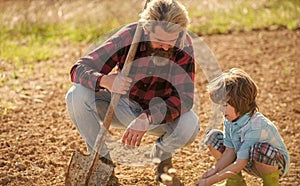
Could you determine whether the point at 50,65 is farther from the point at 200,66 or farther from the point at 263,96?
the point at 263,96

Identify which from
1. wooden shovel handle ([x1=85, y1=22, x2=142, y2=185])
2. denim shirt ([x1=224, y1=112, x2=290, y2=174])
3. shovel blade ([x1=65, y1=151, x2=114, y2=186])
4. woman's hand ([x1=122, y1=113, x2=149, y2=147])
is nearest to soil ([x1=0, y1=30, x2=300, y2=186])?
shovel blade ([x1=65, y1=151, x2=114, y2=186])

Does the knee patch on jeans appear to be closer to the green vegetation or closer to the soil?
the soil

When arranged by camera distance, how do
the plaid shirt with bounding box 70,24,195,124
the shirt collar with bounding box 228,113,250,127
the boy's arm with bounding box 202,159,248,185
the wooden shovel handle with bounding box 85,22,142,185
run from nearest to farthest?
the boy's arm with bounding box 202,159,248,185 → the shirt collar with bounding box 228,113,250,127 → the wooden shovel handle with bounding box 85,22,142,185 → the plaid shirt with bounding box 70,24,195,124

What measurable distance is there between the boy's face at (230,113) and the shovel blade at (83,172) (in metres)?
0.78

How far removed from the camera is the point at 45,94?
5.26m

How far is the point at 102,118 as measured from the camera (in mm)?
3686

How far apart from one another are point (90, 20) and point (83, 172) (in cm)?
426

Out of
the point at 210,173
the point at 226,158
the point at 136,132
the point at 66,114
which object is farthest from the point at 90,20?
the point at 210,173

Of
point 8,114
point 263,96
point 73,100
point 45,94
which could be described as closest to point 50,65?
point 45,94

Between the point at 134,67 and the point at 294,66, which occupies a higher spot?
the point at 134,67

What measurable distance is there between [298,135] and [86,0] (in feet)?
15.4

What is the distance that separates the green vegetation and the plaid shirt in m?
→ 3.00

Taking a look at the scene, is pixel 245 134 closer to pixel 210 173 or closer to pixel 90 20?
pixel 210 173

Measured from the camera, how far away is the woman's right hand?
10.8 feet
